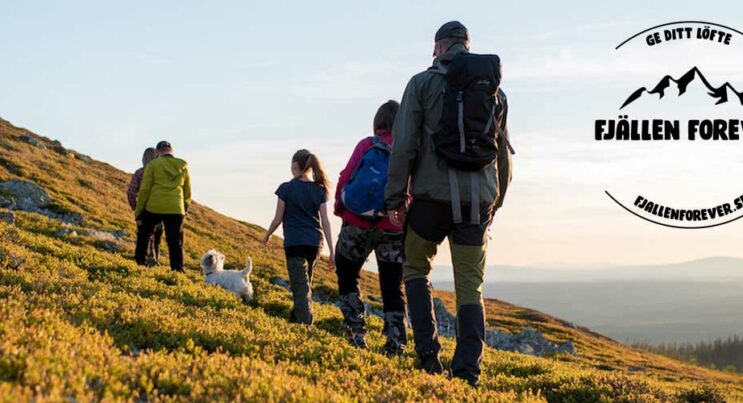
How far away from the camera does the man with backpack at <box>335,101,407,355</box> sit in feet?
30.8

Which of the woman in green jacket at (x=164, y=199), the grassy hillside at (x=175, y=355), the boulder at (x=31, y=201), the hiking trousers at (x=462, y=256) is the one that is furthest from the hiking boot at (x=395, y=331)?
the boulder at (x=31, y=201)

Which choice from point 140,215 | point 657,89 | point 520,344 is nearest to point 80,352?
point 140,215

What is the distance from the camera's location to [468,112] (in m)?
7.53

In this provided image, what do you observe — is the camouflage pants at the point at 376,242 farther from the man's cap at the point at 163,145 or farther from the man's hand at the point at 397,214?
the man's cap at the point at 163,145

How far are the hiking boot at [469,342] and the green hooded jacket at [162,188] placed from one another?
10.4 meters

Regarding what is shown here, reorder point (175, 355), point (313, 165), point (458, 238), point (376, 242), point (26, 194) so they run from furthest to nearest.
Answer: point (26, 194) → point (313, 165) → point (376, 242) → point (458, 238) → point (175, 355)

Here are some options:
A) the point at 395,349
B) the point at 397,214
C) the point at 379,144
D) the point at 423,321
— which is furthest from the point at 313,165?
the point at 423,321

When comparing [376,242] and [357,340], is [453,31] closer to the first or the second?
[376,242]

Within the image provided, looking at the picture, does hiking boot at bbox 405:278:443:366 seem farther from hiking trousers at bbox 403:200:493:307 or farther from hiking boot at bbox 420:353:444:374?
hiking trousers at bbox 403:200:493:307

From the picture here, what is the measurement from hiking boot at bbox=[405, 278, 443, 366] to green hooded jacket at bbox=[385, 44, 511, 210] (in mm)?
1108

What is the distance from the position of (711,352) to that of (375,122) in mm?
136371

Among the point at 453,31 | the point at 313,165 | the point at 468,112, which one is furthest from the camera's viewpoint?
the point at 313,165

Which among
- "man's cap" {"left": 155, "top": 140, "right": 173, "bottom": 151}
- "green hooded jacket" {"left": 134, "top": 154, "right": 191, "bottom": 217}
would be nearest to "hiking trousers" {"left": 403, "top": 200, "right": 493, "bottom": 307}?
"green hooded jacket" {"left": 134, "top": 154, "right": 191, "bottom": 217}

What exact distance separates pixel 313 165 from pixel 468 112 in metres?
5.25
